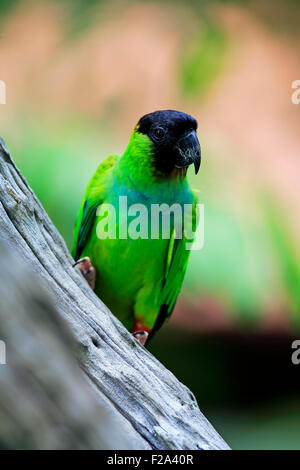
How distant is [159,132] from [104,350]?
45.6 inches

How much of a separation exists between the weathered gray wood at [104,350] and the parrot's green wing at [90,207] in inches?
27.5

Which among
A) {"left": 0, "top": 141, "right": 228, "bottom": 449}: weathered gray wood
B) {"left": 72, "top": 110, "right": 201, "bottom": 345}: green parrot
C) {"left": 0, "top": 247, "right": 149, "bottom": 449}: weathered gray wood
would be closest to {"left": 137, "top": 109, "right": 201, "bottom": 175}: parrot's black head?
{"left": 72, "top": 110, "right": 201, "bottom": 345}: green parrot

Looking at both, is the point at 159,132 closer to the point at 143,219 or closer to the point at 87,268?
the point at 143,219

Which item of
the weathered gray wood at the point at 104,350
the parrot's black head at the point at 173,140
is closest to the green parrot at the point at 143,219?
the parrot's black head at the point at 173,140

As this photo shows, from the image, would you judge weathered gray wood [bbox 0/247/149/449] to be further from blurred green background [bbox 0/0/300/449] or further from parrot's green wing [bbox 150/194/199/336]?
blurred green background [bbox 0/0/300/449]

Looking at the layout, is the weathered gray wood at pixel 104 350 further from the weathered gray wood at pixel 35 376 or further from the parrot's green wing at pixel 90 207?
the parrot's green wing at pixel 90 207

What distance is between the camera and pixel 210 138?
4.13 meters

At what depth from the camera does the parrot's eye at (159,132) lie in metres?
2.38

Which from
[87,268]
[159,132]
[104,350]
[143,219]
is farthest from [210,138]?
[104,350]

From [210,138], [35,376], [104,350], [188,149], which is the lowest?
[104,350]

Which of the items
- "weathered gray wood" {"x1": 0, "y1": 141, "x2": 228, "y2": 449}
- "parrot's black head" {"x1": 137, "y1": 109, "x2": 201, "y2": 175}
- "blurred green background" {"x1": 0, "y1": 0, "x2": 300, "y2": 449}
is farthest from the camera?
"blurred green background" {"x1": 0, "y1": 0, "x2": 300, "y2": 449}

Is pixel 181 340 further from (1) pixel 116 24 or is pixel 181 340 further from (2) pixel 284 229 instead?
(1) pixel 116 24

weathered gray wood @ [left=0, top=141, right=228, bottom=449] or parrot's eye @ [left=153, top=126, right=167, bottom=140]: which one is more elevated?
parrot's eye @ [left=153, top=126, right=167, bottom=140]

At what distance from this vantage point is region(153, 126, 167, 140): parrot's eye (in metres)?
2.38
